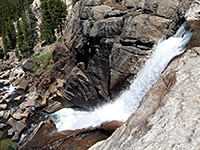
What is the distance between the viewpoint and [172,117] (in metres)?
5.56

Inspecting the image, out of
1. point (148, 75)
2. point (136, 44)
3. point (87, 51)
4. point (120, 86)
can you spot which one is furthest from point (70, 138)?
point (87, 51)

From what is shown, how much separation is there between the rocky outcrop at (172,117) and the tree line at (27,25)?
50368 millimetres

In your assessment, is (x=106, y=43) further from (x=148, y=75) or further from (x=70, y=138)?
(x=70, y=138)

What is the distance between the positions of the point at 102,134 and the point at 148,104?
31.2 ft

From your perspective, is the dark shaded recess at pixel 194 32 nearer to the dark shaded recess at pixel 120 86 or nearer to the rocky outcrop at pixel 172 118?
the rocky outcrop at pixel 172 118

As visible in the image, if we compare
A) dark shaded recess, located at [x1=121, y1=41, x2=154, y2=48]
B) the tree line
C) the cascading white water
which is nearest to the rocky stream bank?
dark shaded recess, located at [x1=121, y1=41, x2=154, y2=48]

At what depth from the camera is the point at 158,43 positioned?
1580 centimetres

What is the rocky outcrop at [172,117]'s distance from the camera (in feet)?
15.6

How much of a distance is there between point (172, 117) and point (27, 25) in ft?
226

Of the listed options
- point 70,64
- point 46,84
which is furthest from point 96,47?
point 46,84

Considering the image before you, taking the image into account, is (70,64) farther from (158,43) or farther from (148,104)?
(148,104)

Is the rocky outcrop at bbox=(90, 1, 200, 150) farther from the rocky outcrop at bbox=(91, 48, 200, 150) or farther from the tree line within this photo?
the tree line

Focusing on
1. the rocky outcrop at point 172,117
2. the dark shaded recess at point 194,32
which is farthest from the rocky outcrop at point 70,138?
the dark shaded recess at point 194,32

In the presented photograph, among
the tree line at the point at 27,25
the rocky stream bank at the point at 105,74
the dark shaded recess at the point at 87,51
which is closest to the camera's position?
the rocky stream bank at the point at 105,74
